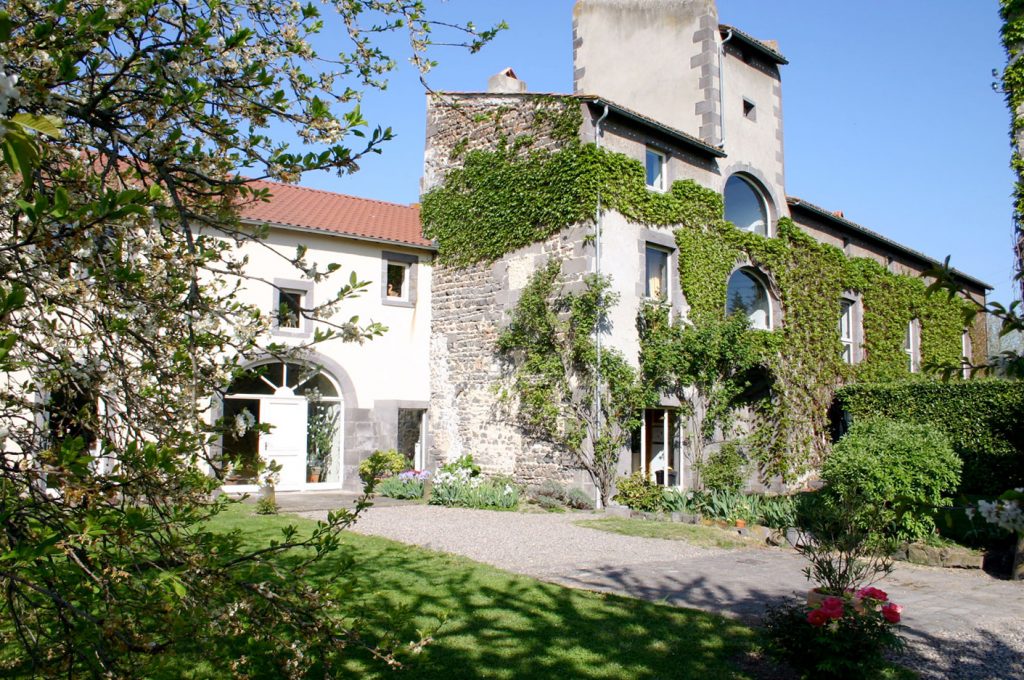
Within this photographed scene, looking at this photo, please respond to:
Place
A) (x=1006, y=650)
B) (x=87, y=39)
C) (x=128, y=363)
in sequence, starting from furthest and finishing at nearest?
(x=1006, y=650)
(x=128, y=363)
(x=87, y=39)

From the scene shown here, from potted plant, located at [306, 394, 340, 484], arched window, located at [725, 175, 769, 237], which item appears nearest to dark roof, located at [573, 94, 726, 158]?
arched window, located at [725, 175, 769, 237]

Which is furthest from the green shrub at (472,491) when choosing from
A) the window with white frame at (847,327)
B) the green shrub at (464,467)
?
the window with white frame at (847,327)

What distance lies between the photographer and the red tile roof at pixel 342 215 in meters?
15.7

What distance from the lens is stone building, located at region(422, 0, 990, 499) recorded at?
555 inches

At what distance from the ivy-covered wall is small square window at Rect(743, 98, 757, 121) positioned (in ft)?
8.12

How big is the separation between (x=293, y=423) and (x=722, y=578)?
10.1 metres

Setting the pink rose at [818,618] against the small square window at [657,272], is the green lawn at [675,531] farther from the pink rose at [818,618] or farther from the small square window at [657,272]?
the pink rose at [818,618]

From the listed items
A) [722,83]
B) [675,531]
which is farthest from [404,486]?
[722,83]

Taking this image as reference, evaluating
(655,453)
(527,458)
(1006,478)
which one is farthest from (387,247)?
(1006,478)

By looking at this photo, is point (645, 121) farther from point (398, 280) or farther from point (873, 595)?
point (873, 595)

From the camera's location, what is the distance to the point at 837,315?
18422 mm

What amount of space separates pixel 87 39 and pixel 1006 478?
14819 millimetres

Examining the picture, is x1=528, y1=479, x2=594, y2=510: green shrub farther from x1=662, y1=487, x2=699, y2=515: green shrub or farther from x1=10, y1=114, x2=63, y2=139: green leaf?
x1=10, y1=114, x2=63, y2=139: green leaf

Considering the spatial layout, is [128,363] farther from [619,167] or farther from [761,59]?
[761,59]
